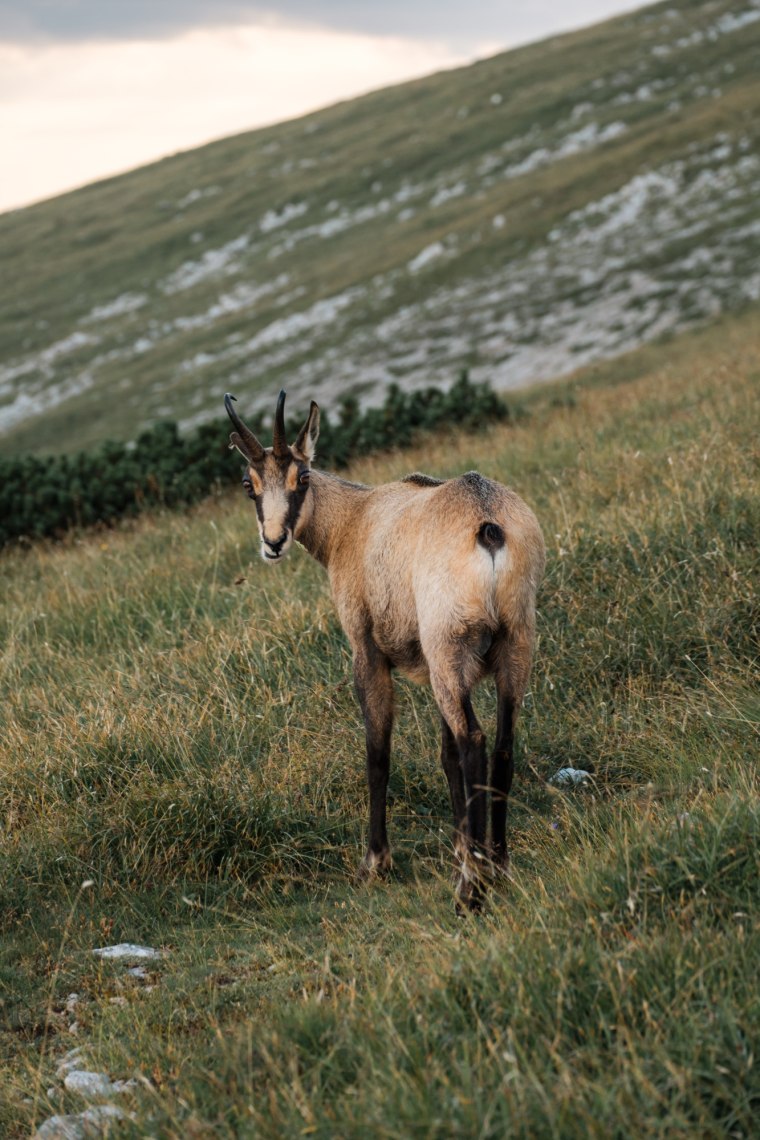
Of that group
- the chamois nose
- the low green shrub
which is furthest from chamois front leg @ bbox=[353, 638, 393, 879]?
the low green shrub

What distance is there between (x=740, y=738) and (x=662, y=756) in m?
0.49

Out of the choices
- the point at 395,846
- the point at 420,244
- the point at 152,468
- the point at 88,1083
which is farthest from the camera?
the point at 420,244

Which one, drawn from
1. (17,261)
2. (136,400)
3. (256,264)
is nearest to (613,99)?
(256,264)

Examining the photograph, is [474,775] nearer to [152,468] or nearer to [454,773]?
[454,773]

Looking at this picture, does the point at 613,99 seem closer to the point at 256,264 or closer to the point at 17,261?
the point at 256,264

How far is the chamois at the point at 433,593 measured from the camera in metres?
5.98

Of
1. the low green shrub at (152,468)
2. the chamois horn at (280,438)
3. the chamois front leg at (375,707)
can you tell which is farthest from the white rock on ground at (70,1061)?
the low green shrub at (152,468)

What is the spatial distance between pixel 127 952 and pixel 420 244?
6034 centimetres

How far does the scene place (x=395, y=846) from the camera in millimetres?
7289

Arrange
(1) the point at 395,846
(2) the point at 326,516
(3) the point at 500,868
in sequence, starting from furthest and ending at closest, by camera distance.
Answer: (2) the point at 326,516
(1) the point at 395,846
(3) the point at 500,868

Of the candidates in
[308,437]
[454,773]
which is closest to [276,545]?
[308,437]

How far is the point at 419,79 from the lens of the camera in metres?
116

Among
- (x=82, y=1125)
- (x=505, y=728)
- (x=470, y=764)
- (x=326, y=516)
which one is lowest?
(x=82, y=1125)

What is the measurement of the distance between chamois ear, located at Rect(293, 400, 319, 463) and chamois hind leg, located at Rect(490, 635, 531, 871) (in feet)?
5.99
